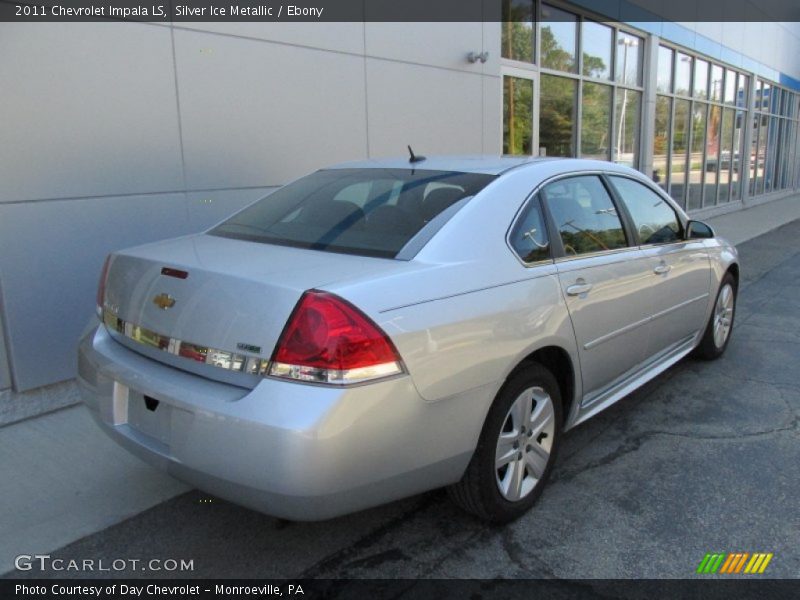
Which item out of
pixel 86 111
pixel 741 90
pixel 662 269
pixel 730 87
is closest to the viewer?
pixel 662 269

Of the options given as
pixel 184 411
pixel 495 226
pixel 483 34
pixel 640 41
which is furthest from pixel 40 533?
pixel 640 41

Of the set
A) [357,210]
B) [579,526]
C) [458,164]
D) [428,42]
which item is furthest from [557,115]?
[579,526]

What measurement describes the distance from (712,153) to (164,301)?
18.3 metres

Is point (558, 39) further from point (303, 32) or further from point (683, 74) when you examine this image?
point (683, 74)

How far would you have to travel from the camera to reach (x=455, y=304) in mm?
2564

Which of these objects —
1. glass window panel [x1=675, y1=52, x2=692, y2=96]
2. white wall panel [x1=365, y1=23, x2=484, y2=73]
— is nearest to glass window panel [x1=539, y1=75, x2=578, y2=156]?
white wall panel [x1=365, y1=23, x2=484, y2=73]

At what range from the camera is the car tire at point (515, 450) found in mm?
2764

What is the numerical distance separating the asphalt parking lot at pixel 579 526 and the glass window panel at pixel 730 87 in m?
16.9

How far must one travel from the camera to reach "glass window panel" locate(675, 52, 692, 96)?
15125 mm

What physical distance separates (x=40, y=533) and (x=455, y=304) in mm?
2078

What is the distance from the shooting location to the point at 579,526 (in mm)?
2984

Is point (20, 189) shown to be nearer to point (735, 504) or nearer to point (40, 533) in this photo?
point (40, 533)

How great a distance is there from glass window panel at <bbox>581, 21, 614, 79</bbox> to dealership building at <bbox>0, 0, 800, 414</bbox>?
0.21 m

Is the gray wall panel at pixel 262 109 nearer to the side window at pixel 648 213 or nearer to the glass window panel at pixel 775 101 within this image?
the side window at pixel 648 213
